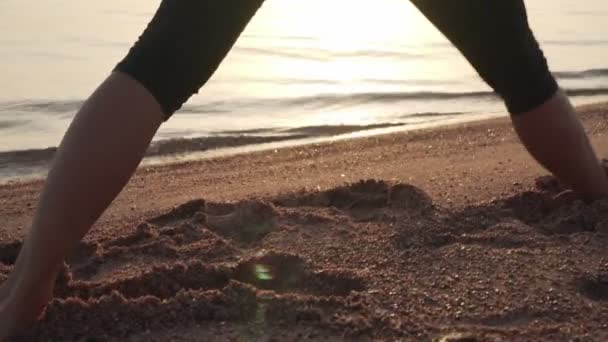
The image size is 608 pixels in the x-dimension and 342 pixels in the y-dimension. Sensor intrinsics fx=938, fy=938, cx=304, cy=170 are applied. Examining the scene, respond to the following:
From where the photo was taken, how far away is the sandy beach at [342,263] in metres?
2.32

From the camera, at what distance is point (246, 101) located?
7.60 meters

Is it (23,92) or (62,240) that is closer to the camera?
(62,240)

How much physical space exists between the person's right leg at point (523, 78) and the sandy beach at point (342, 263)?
0.17 m

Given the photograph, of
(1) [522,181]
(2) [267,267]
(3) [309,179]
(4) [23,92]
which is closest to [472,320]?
(2) [267,267]

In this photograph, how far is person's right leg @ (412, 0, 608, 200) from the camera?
262cm

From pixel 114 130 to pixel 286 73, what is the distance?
6592 millimetres

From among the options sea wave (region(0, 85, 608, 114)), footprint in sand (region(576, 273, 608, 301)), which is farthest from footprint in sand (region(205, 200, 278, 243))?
sea wave (region(0, 85, 608, 114))

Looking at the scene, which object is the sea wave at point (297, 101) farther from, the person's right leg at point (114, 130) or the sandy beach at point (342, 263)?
the person's right leg at point (114, 130)

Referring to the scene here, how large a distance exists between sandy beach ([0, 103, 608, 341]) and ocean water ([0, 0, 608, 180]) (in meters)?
2.15

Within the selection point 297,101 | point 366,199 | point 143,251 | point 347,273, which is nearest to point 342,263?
point 347,273

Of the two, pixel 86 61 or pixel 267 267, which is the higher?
pixel 267 267

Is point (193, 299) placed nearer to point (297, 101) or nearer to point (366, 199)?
point (366, 199)

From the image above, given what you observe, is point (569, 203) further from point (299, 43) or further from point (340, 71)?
point (299, 43)

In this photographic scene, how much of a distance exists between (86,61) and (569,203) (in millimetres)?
6724
